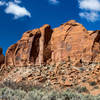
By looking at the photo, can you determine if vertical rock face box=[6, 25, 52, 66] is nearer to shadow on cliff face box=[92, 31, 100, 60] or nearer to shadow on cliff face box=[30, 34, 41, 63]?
shadow on cliff face box=[30, 34, 41, 63]

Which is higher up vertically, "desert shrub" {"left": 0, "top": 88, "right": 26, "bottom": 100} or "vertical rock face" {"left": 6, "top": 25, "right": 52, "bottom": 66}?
"vertical rock face" {"left": 6, "top": 25, "right": 52, "bottom": 66}

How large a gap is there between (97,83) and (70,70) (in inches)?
220

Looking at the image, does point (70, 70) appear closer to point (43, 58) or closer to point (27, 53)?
point (43, 58)

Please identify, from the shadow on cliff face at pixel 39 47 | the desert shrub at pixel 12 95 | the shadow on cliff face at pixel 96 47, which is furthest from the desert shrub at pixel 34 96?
the shadow on cliff face at pixel 39 47

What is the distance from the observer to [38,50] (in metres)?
27.8

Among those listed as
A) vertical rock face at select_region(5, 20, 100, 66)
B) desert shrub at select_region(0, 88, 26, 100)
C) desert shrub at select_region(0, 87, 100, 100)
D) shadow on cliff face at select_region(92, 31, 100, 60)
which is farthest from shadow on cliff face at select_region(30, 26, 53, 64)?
desert shrub at select_region(0, 88, 26, 100)

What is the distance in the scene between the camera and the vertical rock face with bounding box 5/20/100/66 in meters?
24.5

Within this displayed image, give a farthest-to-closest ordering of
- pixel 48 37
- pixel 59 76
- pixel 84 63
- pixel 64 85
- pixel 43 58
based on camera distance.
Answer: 1. pixel 48 37
2. pixel 43 58
3. pixel 84 63
4. pixel 59 76
5. pixel 64 85

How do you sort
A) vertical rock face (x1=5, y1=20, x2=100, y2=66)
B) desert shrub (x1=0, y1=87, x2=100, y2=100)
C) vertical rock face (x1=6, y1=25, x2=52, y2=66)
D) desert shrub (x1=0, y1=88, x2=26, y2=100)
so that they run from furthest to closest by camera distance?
vertical rock face (x1=6, y1=25, x2=52, y2=66) < vertical rock face (x1=5, y1=20, x2=100, y2=66) < desert shrub (x1=0, y1=87, x2=100, y2=100) < desert shrub (x1=0, y1=88, x2=26, y2=100)

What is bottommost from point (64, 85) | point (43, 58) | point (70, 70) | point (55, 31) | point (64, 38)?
point (64, 85)

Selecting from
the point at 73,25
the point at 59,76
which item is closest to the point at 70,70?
the point at 59,76

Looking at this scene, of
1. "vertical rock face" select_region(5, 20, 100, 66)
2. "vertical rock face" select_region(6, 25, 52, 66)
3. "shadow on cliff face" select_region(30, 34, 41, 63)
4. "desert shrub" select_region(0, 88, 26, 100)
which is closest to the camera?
"desert shrub" select_region(0, 88, 26, 100)

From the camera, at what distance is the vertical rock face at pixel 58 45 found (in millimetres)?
24469

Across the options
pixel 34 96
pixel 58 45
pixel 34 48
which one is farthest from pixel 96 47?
pixel 34 96
